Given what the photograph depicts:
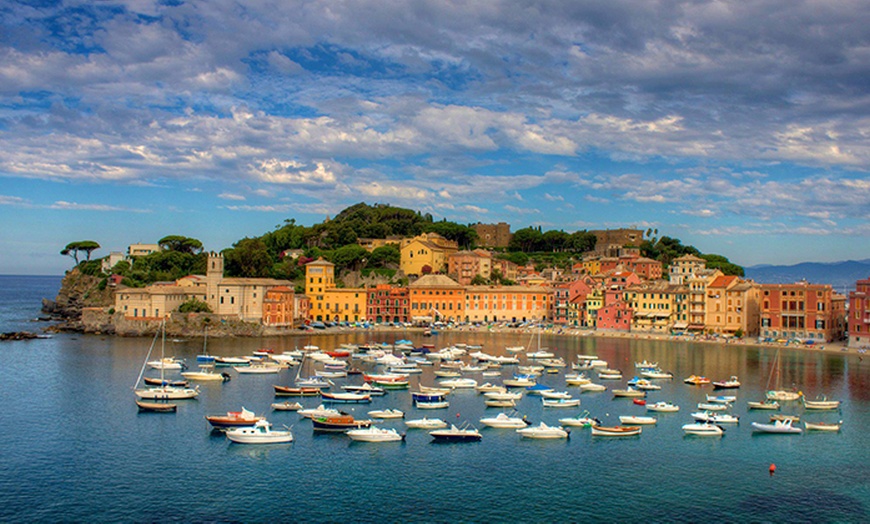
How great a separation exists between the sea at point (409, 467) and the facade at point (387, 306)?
1721 inches

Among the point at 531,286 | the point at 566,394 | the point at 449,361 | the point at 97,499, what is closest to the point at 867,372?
the point at 566,394

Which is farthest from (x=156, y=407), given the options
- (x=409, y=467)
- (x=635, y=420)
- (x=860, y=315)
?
(x=860, y=315)

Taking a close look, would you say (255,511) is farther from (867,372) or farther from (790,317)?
(790,317)

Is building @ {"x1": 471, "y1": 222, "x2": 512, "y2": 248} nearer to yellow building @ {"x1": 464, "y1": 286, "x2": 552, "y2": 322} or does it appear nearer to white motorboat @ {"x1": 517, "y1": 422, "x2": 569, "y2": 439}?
yellow building @ {"x1": 464, "y1": 286, "x2": 552, "y2": 322}

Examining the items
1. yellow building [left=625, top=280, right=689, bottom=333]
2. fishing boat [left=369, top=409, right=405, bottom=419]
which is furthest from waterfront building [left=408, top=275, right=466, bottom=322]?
fishing boat [left=369, top=409, right=405, bottom=419]

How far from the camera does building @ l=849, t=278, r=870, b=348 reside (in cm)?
6731

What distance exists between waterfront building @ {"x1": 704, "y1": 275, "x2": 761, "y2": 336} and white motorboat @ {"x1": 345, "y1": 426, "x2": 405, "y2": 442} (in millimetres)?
55089

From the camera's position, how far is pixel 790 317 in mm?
75000

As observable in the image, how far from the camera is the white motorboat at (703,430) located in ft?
118

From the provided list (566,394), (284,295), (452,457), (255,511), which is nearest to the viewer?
(255,511)

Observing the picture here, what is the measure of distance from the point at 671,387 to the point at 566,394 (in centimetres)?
918

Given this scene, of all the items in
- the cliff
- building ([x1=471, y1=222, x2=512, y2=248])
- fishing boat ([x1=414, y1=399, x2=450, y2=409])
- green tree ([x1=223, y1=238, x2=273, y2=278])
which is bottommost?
fishing boat ([x1=414, y1=399, x2=450, y2=409])

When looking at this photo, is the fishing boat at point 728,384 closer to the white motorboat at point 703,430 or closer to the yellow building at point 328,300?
the white motorboat at point 703,430

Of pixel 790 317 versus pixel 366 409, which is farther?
pixel 790 317
